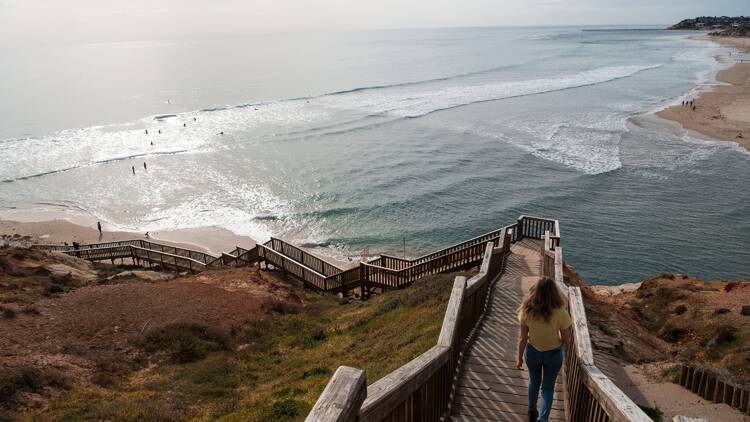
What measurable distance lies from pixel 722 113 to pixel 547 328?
6996 cm

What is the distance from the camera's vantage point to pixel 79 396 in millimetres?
10609

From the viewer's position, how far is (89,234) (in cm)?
3559

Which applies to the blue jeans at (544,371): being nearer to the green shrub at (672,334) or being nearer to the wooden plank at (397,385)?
the wooden plank at (397,385)

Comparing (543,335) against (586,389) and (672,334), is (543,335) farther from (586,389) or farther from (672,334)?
(672,334)

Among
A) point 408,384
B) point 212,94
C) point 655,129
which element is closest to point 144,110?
point 212,94

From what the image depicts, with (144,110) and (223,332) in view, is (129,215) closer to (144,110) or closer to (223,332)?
(223,332)

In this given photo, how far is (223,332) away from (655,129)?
54823 millimetres

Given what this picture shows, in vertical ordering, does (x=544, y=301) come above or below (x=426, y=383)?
above

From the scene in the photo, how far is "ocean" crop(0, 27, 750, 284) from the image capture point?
103 feet

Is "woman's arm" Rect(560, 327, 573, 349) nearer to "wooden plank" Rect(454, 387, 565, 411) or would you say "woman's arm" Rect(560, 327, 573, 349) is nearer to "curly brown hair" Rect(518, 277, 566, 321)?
"wooden plank" Rect(454, 387, 565, 411)

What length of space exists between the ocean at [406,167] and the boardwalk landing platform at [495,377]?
18172 mm

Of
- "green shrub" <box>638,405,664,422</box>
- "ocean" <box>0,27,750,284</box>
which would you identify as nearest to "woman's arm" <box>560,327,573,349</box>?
"green shrub" <box>638,405,664,422</box>

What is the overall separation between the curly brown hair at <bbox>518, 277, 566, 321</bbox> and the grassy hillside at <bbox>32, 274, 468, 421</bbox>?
3398mm

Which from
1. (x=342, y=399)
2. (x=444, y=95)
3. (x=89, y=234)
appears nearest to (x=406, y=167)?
(x=89, y=234)
